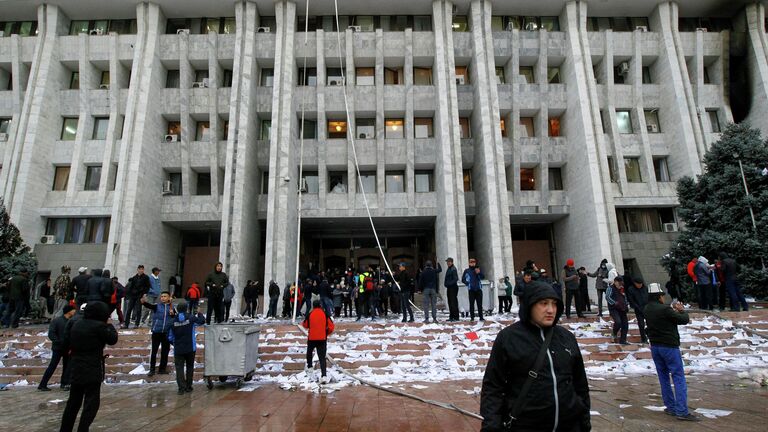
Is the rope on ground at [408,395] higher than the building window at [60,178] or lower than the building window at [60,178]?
lower

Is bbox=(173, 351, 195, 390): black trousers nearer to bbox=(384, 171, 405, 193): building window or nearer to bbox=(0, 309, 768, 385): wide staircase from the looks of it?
bbox=(0, 309, 768, 385): wide staircase

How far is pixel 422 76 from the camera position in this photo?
26.4 m

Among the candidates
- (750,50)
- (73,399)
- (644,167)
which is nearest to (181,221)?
(73,399)

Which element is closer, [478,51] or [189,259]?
[478,51]

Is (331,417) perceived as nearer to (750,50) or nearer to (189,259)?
(189,259)

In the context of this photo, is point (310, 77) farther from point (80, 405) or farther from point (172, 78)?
A: point (80, 405)

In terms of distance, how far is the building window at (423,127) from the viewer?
25.8 m

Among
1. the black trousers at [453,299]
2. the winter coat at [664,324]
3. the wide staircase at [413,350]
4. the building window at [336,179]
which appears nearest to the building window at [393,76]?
the building window at [336,179]

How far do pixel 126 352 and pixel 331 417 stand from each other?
8.26 meters

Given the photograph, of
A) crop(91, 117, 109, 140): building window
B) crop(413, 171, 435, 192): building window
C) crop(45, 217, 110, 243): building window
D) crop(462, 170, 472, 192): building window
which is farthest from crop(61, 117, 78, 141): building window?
crop(462, 170, 472, 192): building window

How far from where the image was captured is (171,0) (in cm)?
2450

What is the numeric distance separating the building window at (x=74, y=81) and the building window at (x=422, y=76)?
21288mm

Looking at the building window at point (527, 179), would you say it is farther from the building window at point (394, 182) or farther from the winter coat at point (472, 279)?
the winter coat at point (472, 279)

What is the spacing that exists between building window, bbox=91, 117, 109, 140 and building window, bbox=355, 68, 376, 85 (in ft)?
51.7
